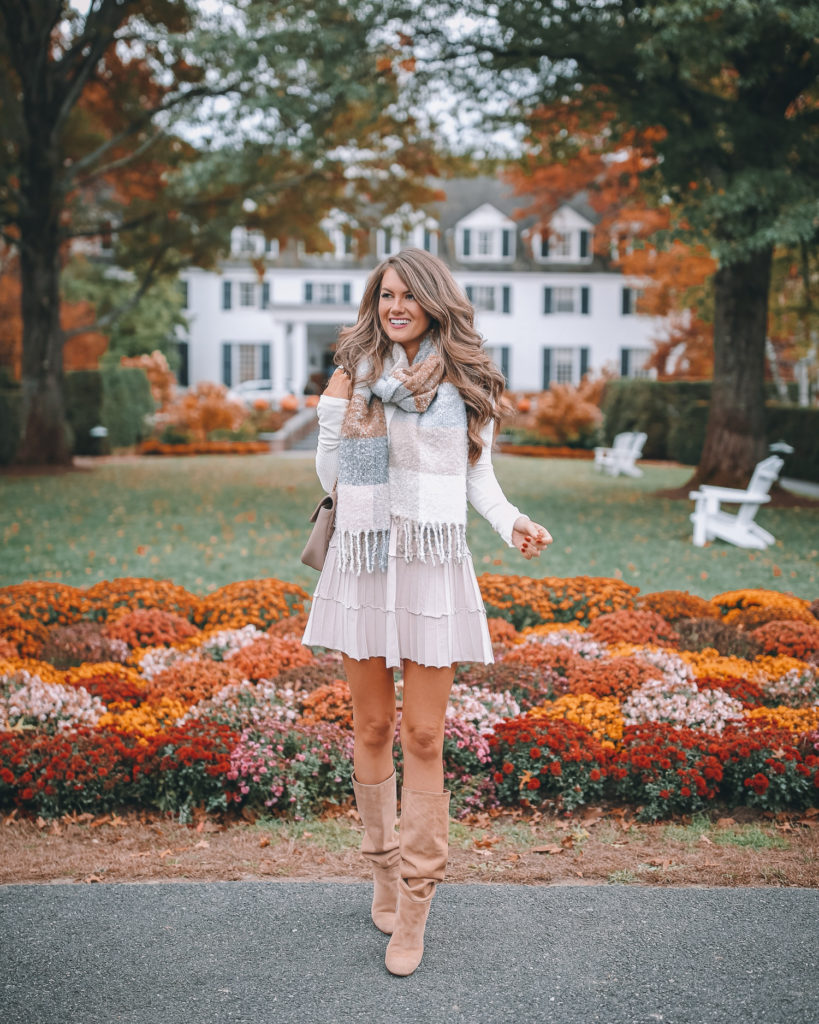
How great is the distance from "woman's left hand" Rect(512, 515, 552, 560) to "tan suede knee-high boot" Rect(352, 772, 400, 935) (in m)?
0.78

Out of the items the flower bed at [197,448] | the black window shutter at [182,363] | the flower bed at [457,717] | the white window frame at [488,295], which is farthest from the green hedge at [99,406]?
the white window frame at [488,295]

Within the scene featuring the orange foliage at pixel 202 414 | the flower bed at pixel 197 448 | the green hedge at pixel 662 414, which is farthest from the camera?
the orange foliage at pixel 202 414

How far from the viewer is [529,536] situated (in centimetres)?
291

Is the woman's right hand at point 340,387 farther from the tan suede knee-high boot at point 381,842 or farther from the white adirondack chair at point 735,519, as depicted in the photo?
the white adirondack chair at point 735,519

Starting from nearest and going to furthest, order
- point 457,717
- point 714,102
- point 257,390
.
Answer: point 457,717 < point 714,102 < point 257,390

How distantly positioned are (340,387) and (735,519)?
8715 millimetres

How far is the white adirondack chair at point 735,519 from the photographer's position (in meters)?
10.5

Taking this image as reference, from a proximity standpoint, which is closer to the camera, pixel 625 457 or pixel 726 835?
pixel 726 835

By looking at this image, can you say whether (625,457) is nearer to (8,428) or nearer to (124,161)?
(124,161)

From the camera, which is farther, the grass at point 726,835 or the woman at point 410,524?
the grass at point 726,835

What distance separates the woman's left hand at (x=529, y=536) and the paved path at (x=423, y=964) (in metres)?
1.13

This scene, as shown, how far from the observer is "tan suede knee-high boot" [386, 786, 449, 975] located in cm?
286

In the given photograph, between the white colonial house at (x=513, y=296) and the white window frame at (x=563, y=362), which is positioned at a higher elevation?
the white colonial house at (x=513, y=296)

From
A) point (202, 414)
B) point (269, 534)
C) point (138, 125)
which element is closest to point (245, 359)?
point (202, 414)
